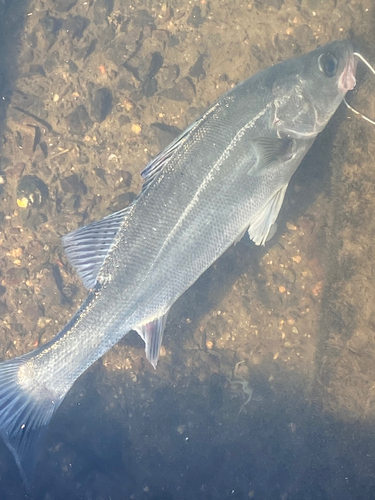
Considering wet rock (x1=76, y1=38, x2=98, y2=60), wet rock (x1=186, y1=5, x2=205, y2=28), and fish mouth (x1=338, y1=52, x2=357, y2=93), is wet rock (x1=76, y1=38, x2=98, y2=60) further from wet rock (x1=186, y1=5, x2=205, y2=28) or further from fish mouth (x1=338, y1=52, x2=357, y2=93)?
fish mouth (x1=338, y1=52, x2=357, y2=93)

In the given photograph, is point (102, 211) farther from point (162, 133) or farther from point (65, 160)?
point (162, 133)

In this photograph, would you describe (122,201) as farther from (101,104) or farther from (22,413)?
(22,413)

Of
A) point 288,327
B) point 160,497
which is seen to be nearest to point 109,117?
point 288,327

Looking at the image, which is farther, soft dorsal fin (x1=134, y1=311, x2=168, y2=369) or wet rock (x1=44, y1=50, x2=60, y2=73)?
wet rock (x1=44, y1=50, x2=60, y2=73)

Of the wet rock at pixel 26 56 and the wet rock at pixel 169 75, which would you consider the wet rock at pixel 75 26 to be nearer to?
the wet rock at pixel 26 56

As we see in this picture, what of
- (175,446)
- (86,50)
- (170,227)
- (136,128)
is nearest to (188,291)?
(170,227)

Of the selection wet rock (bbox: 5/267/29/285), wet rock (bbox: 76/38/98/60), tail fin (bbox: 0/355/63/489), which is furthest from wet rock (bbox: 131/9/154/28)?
tail fin (bbox: 0/355/63/489)
